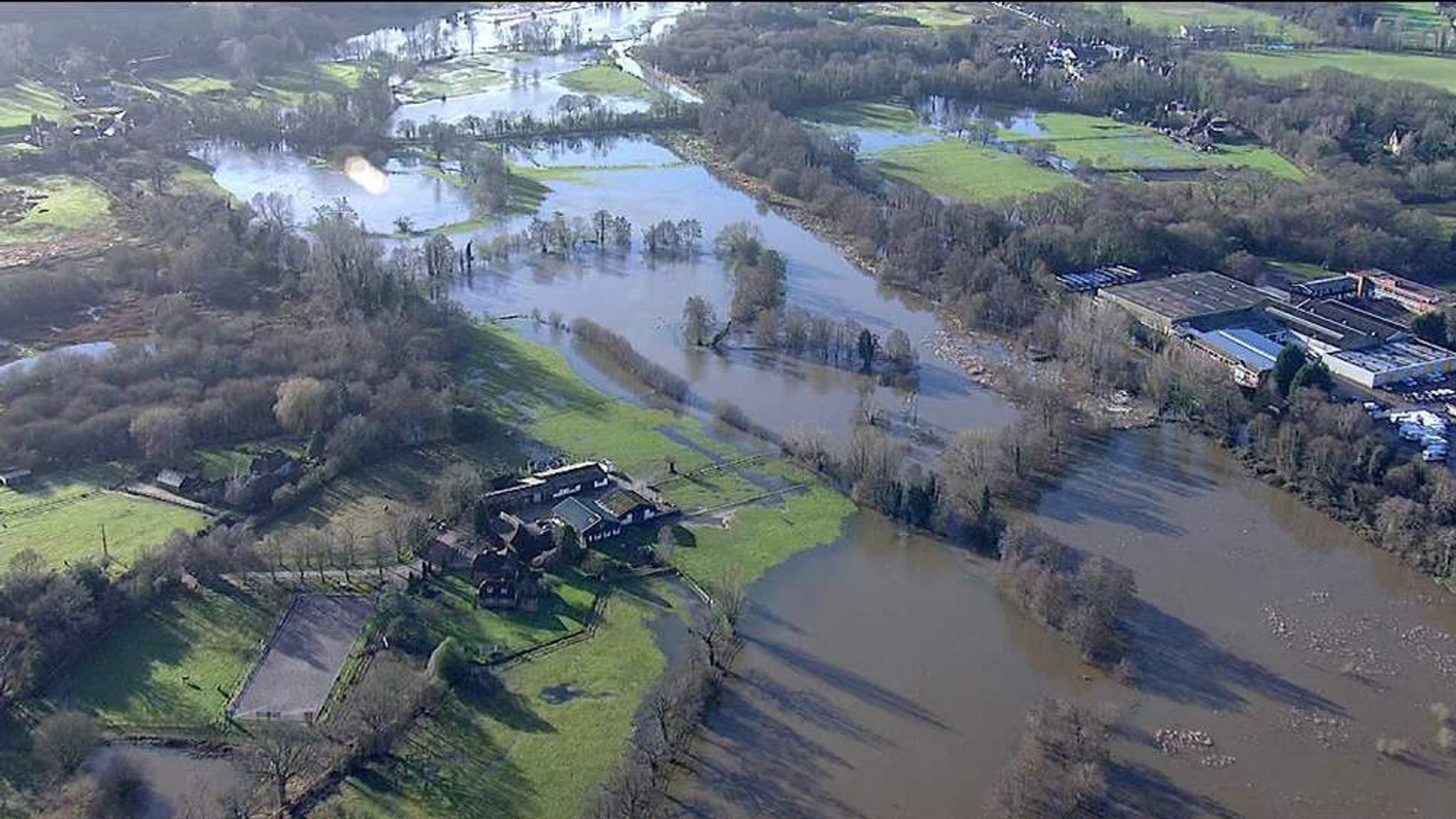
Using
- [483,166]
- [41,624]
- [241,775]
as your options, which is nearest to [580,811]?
[241,775]

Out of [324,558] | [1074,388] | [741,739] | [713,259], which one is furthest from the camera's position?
[713,259]

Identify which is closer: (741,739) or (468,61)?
(741,739)

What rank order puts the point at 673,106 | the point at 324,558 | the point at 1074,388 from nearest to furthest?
the point at 324,558 < the point at 1074,388 < the point at 673,106

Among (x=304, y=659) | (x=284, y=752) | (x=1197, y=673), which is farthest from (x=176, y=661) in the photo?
(x=1197, y=673)

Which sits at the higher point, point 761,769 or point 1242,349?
point 1242,349

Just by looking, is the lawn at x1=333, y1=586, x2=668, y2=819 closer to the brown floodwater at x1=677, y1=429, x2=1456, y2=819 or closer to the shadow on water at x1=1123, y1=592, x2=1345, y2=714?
the brown floodwater at x1=677, y1=429, x2=1456, y2=819

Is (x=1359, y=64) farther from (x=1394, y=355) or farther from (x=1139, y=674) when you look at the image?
(x=1139, y=674)

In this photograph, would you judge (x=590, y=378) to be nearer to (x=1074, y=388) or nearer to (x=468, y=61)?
(x=1074, y=388)
